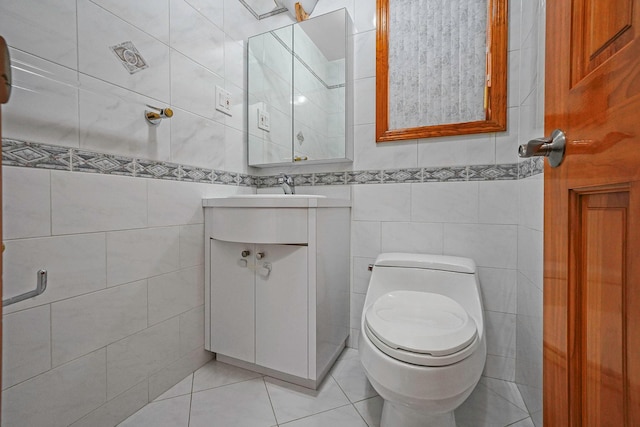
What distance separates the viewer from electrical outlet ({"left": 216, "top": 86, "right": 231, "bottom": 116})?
1494mm

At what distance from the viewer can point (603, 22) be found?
0.40 metres

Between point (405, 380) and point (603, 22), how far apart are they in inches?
32.9

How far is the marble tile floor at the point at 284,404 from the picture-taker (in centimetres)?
108

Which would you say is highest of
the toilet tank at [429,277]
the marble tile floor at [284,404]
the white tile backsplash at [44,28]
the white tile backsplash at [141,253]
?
the white tile backsplash at [44,28]

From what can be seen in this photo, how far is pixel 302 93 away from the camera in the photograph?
5.44ft

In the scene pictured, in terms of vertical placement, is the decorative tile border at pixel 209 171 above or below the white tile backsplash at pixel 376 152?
below

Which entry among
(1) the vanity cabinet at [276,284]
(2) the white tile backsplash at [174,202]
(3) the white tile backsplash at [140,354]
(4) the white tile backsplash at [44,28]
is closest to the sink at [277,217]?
(1) the vanity cabinet at [276,284]

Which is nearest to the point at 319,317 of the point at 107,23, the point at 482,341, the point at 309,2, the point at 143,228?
the point at 482,341

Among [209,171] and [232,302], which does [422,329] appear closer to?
[232,302]

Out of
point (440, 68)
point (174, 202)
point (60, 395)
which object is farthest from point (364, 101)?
point (60, 395)

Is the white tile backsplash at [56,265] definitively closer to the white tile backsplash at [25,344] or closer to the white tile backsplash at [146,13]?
the white tile backsplash at [25,344]

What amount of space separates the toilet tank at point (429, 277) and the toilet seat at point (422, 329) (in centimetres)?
8

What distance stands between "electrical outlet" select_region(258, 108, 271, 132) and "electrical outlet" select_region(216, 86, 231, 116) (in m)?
0.19

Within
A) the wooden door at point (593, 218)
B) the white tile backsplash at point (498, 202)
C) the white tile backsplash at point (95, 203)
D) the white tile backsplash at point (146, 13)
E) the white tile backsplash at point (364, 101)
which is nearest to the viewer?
the wooden door at point (593, 218)
